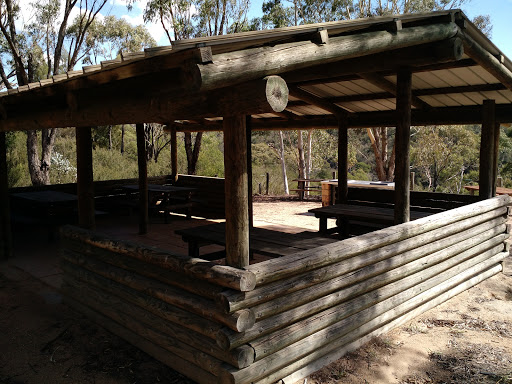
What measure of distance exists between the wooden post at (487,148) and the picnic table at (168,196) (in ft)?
19.7

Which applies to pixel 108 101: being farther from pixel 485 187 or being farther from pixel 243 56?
pixel 485 187

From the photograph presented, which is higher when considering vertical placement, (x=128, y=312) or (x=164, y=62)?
(x=164, y=62)

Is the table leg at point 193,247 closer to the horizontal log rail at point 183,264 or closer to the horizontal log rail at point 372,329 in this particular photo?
the horizontal log rail at point 183,264

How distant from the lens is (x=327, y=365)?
3818 millimetres

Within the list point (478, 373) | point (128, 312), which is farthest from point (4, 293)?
point (478, 373)

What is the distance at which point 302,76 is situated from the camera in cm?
498

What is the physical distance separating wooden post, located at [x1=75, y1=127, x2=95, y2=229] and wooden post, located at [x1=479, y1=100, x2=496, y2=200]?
214 inches

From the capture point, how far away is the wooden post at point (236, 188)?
3.07 metres

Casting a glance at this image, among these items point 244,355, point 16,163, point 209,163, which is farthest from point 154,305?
point 209,163

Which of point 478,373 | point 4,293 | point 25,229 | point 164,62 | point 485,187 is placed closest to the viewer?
point 164,62

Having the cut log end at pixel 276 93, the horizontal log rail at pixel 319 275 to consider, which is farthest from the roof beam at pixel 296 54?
the horizontal log rail at pixel 319 275

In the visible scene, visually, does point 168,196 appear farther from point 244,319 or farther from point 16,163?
point 16,163

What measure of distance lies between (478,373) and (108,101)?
4045 millimetres

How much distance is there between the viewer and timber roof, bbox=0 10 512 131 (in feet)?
9.26
